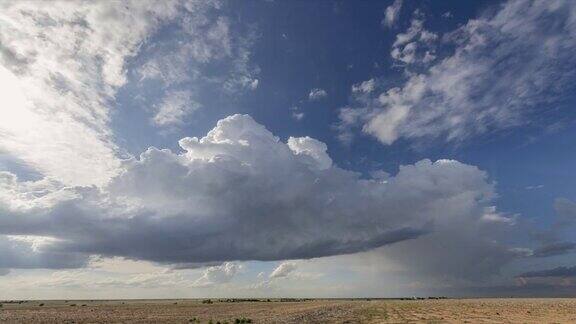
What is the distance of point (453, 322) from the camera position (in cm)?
5578

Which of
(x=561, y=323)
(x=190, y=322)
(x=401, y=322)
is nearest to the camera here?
(x=561, y=323)

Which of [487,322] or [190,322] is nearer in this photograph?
[487,322]

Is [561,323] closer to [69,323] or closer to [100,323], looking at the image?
[100,323]

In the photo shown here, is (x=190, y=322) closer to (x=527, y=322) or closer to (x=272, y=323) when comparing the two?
(x=272, y=323)

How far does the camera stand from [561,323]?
53.0m

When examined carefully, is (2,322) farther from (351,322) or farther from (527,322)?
(527,322)

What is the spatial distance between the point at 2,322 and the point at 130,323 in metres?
18.9

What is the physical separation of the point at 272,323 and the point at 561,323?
1405 inches

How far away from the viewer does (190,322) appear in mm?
61094

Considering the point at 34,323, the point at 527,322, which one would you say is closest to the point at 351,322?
the point at 527,322

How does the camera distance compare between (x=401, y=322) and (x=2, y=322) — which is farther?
(x=2, y=322)

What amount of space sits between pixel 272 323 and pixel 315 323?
569 cm

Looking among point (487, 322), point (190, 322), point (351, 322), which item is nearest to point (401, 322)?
point (351, 322)

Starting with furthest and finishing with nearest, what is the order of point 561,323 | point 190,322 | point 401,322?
point 190,322
point 401,322
point 561,323
